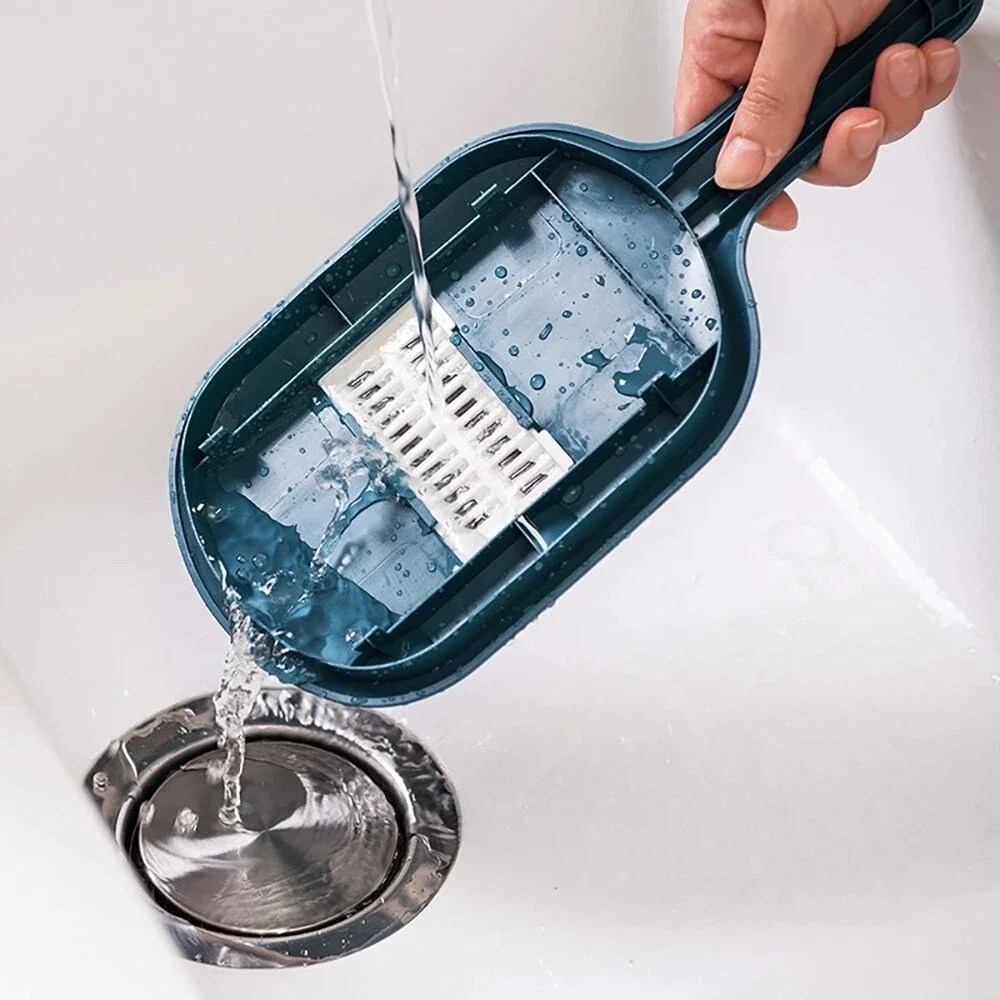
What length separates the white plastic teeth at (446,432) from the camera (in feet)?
1.95

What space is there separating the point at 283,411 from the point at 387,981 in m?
0.27

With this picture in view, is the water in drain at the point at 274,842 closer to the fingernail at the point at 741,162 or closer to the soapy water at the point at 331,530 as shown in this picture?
the soapy water at the point at 331,530

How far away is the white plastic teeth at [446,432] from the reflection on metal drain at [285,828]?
0.15m

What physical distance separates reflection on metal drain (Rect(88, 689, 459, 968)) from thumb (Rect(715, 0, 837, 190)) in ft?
1.11

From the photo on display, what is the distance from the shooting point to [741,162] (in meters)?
0.55

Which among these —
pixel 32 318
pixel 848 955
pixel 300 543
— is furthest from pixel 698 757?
pixel 32 318

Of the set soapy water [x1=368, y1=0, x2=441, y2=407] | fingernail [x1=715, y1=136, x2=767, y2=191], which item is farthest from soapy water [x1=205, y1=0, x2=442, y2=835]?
fingernail [x1=715, y1=136, x2=767, y2=191]

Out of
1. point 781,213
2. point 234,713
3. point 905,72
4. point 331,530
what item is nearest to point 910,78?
point 905,72

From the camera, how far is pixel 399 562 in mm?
599

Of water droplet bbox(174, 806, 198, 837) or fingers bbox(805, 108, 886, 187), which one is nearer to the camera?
fingers bbox(805, 108, 886, 187)

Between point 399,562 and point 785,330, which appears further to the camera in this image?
point 785,330

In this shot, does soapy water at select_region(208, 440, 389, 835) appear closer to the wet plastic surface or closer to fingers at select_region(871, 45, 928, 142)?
the wet plastic surface

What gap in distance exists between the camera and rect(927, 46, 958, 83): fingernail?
0.55 metres

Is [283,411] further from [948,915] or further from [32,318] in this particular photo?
[948,915]
